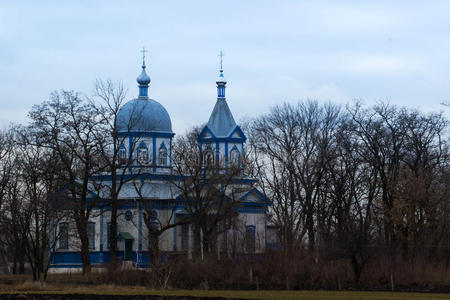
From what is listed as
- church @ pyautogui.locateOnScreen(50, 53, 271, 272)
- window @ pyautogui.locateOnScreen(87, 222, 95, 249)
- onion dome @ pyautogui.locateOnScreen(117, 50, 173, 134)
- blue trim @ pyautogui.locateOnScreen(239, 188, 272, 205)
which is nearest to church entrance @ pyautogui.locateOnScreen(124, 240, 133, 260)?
church @ pyautogui.locateOnScreen(50, 53, 271, 272)

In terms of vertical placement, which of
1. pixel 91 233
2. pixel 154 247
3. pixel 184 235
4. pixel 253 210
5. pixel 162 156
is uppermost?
pixel 162 156

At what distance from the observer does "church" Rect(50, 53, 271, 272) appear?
59.1 meters

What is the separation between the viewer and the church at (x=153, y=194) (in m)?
59.1

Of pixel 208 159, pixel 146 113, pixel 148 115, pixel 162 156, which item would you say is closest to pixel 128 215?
pixel 162 156

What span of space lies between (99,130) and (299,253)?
47.5 feet

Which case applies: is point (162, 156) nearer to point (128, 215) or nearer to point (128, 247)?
point (128, 215)

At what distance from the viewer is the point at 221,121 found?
65.6 m

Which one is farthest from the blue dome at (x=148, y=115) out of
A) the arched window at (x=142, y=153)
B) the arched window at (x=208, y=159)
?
the arched window at (x=208, y=159)

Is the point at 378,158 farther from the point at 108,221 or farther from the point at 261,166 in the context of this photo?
the point at 108,221

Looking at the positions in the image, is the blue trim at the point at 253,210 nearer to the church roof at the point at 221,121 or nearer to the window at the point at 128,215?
the church roof at the point at 221,121

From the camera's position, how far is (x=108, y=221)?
201 ft

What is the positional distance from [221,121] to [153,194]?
7457 mm

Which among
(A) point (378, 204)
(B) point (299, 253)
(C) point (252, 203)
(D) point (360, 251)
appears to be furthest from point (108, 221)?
(D) point (360, 251)

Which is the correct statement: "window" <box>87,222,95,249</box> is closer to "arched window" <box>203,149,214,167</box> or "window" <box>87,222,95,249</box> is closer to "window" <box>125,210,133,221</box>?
"window" <box>125,210,133,221</box>
